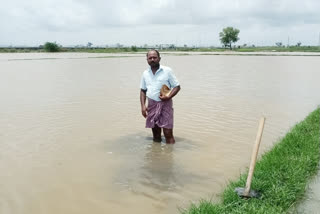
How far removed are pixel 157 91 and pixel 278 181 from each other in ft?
7.89

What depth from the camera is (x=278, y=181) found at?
3.89 meters

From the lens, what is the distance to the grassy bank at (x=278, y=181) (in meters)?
3.33

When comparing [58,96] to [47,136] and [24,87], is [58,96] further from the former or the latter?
[47,136]

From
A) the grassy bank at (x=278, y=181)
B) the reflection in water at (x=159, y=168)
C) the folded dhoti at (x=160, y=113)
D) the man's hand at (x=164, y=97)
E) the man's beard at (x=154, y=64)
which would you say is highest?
the man's beard at (x=154, y=64)

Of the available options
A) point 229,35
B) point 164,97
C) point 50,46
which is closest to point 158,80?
point 164,97

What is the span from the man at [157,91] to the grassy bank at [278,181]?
1732 millimetres

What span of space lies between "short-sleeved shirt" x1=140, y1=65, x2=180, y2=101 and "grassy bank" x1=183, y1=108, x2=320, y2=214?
73.0 inches

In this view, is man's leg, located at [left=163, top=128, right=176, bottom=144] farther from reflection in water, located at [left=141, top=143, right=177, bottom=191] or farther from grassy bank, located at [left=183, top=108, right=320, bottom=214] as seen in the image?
grassy bank, located at [left=183, top=108, right=320, bottom=214]

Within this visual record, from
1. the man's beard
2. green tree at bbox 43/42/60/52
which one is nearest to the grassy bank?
the man's beard

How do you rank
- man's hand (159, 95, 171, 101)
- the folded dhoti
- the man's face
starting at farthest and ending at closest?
the folded dhoti
man's hand (159, 95, 171, 101)
the man's face

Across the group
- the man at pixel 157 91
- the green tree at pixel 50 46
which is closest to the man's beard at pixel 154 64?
the man at pixel 157 91

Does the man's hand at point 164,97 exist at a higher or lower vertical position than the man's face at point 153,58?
lower

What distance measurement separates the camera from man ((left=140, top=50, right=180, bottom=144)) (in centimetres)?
545

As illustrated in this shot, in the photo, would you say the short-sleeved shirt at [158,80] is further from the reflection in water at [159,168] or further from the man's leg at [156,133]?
the reflection in water at [159,168]
